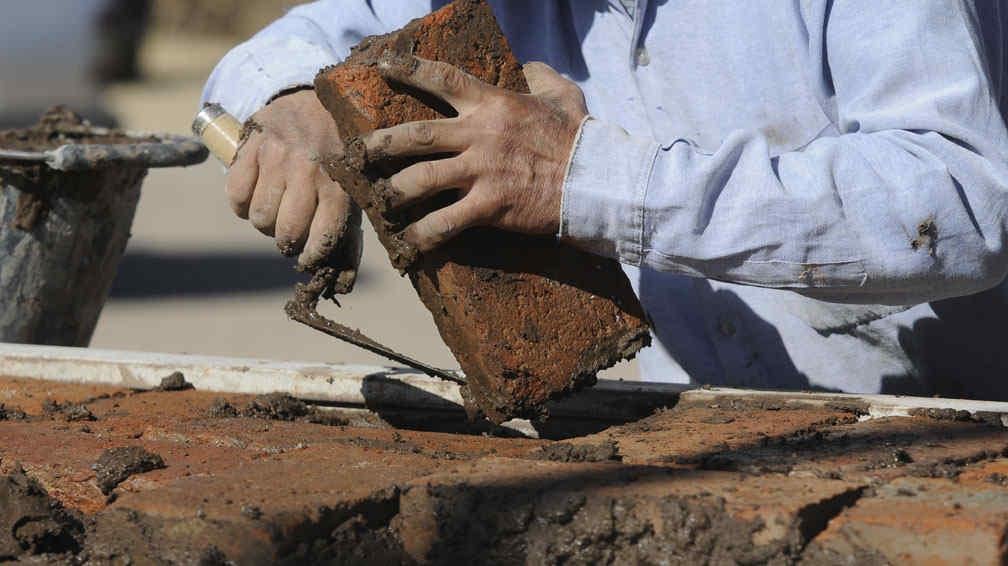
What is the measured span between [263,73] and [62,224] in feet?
3.35

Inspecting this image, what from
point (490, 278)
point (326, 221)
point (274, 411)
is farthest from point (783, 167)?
point (274, 411)

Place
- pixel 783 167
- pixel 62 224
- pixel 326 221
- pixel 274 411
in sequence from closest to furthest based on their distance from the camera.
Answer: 1. pixel 783 167
2. pixel 326 221
3. pixel 274 411
4. pixel 62 224

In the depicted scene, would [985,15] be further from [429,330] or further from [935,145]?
[429,330]

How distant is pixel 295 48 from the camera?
3.02 m

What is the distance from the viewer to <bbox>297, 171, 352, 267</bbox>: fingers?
2602 millimetres

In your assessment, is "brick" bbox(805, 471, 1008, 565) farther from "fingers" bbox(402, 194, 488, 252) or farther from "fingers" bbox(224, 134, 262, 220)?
"fingers" bbox(224, 134, 262, 220)

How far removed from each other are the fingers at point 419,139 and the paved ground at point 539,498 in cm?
51

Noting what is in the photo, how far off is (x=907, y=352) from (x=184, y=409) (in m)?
1.55

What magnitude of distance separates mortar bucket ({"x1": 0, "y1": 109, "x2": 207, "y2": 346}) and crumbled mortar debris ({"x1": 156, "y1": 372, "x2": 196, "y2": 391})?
0.86 meters

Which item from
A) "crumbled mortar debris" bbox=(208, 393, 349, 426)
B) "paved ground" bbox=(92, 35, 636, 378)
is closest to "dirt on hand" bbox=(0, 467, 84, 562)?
"crumbled mortar debris" bbox=(208, 393, 349, 426)

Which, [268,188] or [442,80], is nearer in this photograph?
[442,80]

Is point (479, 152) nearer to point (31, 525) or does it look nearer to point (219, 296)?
point (31, 525)

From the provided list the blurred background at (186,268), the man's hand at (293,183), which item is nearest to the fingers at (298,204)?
the man's hand at (293,183)

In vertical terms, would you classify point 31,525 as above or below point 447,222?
below
